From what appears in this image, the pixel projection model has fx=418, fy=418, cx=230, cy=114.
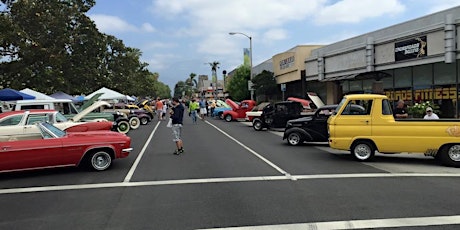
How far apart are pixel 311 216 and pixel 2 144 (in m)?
7.02

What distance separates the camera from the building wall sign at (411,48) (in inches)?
841

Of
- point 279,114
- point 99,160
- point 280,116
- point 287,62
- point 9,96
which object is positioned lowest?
point 99,160

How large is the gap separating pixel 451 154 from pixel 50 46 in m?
27.9

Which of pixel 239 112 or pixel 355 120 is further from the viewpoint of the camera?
pixel 239 112

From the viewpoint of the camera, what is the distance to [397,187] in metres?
8.02

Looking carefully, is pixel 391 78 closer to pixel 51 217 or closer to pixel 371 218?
pixel 371 218

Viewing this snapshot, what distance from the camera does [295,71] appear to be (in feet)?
122

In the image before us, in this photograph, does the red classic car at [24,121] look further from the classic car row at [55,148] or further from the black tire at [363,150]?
the black tire at [363,150]

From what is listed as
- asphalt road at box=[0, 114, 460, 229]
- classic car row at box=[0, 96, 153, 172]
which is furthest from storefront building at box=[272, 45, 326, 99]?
classic car row at box=[0, 96, 153, 172]

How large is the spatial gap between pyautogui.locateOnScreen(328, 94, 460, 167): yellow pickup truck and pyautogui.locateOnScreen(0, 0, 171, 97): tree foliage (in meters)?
17.7

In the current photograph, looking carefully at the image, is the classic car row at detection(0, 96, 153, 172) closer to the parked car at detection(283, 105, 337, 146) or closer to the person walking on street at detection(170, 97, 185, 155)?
the person walking on street at detection(170, 97, 185, 155)

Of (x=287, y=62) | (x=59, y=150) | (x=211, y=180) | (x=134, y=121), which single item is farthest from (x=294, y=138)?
(x=287, y=62)

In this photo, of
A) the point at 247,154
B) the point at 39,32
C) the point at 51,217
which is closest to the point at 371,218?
the point at 51,217

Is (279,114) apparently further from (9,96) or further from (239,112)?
(9,96)
